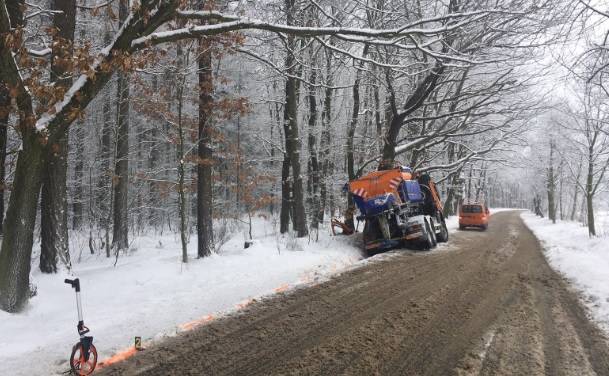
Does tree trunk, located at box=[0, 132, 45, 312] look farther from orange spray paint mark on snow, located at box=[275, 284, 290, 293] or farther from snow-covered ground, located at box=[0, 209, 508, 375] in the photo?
orange spray paint mark on snow, located at box=[275, 284, 290, 293]

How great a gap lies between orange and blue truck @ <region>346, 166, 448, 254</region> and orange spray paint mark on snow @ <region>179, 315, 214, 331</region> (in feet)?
25.1

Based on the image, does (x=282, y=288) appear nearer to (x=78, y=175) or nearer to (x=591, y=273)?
(x=591, y=273)

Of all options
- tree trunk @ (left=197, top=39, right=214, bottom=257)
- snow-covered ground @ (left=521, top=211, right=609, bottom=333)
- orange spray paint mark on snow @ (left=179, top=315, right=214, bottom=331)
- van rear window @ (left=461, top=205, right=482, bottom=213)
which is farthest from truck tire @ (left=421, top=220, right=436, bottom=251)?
van rear window @ (left=461, top=205, right=482, bottom=213)

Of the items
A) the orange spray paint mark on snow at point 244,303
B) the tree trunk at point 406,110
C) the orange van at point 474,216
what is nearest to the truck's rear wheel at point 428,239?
the tree trunk at point 406,110

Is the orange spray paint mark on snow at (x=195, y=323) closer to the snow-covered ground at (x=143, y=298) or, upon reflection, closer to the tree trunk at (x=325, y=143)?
the snow-covered ground at (x=143, y=298)

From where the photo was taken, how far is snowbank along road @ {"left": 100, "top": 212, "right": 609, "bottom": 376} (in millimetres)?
4320

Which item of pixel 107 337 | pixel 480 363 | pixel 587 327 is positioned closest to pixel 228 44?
pixel 107 337

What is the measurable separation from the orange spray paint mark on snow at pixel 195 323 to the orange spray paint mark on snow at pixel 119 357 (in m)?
0.83

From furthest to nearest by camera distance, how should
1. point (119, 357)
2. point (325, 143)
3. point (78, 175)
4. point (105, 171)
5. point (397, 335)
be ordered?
point (78, 175)
point (325, 143)
point (105, 171)
point (397, 335)
point (119, 357)

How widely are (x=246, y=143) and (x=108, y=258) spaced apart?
60.1 ft

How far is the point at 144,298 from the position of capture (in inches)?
266

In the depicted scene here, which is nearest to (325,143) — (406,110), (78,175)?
(406,110)

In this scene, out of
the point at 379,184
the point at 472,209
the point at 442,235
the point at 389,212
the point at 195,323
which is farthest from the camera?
the point at 472,209

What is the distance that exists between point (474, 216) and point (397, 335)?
22.5 meters
